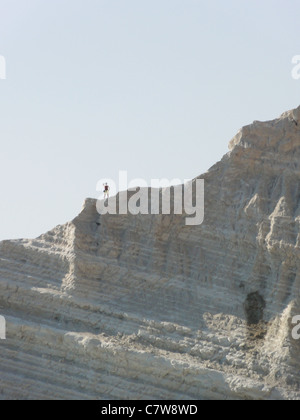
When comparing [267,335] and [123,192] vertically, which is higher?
[123,192]

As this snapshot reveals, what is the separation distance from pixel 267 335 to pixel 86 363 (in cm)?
636

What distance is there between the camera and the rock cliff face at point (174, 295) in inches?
1736

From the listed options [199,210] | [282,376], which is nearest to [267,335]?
[282,376]

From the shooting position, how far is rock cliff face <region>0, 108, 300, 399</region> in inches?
1736

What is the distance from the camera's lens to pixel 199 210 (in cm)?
4703

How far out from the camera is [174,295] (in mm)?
46031

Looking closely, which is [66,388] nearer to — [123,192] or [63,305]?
[63,305]

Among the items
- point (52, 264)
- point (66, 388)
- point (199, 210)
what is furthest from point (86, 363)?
point (199, 210)

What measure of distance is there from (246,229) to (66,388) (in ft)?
28.5
